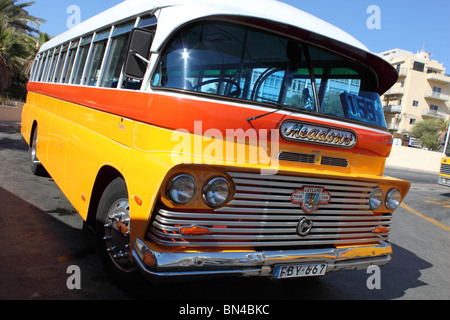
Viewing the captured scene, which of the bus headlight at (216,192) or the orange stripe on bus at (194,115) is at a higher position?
the orange stripe on bus at (194,115)

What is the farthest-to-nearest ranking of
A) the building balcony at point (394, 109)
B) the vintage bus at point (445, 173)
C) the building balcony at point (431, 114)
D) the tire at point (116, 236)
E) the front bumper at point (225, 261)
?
the building balcony at point (431, 114)
the building balcony at point (394, 109)
the vintage bus at point (445, 173)
the tire at point (116, 236)
the front bumper at point (225, 261)

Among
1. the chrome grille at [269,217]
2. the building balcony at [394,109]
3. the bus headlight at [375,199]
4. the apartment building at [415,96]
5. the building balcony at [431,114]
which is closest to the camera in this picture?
the chrome grille at [269,217]

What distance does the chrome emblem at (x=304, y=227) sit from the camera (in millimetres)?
3289

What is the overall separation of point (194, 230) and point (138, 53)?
148 centimetres

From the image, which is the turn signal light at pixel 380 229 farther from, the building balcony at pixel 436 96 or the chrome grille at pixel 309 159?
the building balcony at pixel 436 96

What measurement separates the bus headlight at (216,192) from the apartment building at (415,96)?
59.6 metres

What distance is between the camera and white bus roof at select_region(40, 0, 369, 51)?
3064 mm

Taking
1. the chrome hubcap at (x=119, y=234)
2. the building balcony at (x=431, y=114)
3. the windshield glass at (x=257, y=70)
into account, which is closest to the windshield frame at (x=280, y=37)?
the windshield glass at (x=257, y=70)

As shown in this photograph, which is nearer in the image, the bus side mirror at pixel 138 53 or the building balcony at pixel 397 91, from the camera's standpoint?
the bus side mirror at pixel 138 53

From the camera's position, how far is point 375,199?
3.76 metres

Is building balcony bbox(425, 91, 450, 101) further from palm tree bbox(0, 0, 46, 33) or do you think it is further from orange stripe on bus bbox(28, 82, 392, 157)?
orange stripe on bus bbox(28, 82, 392, 157)

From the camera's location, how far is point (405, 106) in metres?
58.0

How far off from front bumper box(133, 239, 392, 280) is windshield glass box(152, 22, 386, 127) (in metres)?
1.22
